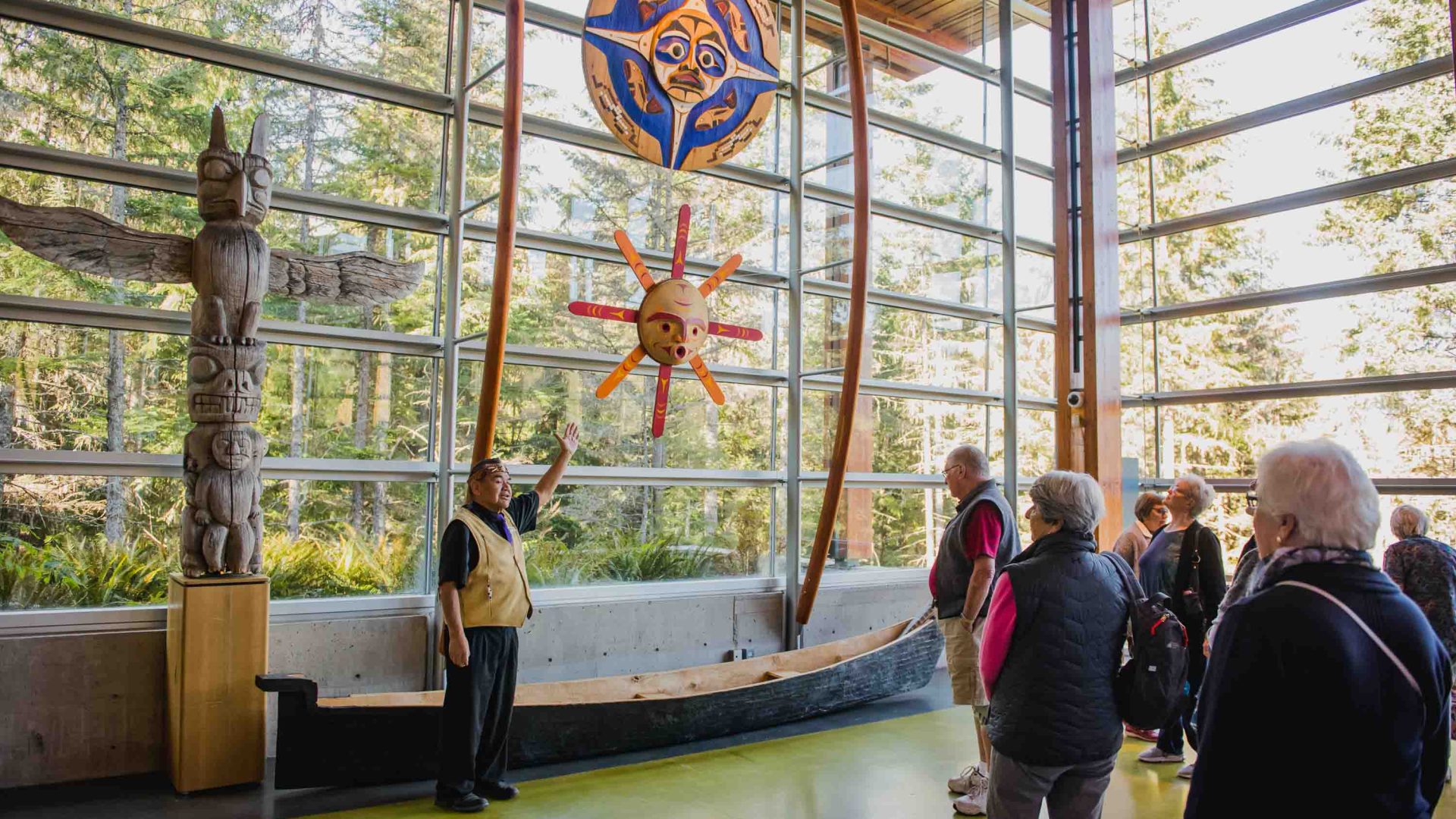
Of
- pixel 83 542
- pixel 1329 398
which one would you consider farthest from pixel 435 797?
pixel 1329 398

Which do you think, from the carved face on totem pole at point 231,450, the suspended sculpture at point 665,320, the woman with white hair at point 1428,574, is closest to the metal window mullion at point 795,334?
the suspended sculpture at point 665,320

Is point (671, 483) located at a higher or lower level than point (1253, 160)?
lower

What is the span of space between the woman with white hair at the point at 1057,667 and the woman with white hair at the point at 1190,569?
2.12 meters

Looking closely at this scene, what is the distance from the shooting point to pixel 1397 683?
1.49m

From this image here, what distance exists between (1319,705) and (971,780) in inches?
107

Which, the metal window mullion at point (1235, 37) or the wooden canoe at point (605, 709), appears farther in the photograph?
the metal window mullion at point (1235, 37)

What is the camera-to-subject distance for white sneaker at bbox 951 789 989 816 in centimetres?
381

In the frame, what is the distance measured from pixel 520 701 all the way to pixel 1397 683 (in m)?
3.75

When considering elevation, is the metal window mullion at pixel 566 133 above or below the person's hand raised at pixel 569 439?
above

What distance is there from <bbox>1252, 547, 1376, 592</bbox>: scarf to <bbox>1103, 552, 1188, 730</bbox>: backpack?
0.64 meters

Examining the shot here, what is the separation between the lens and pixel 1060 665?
2.21 meters

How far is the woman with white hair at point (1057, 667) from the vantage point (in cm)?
221

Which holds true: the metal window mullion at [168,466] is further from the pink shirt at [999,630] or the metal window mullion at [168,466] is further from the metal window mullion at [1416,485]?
the metal window mullion at [1416,485]

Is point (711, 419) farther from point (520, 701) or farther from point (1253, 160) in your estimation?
point (1253, 160)
